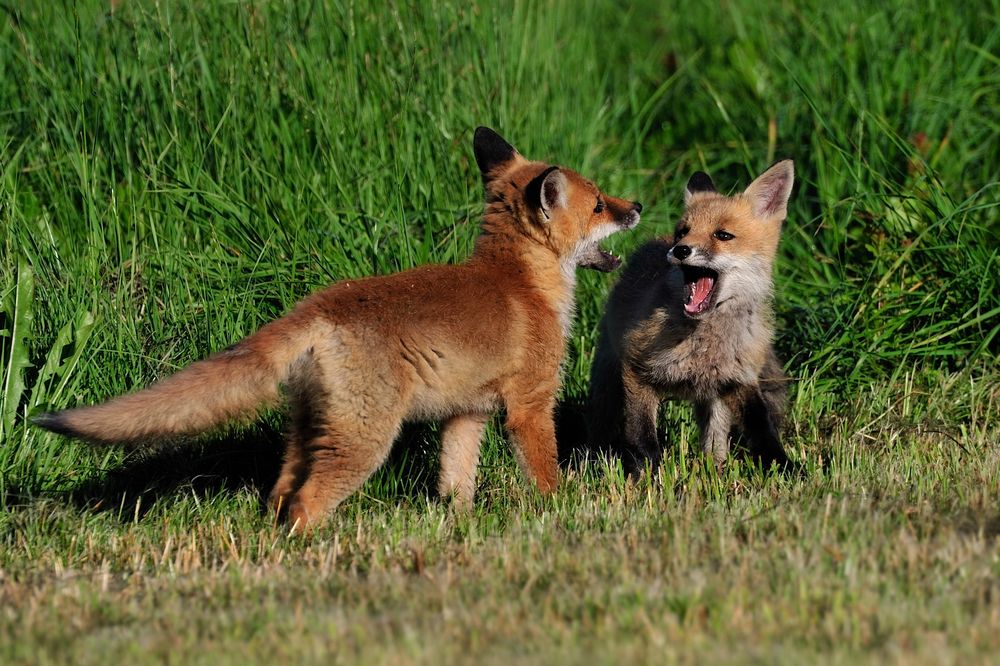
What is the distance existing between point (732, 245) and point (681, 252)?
35 cm

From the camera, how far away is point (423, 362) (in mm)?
5031

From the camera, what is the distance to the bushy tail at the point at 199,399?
171 inches

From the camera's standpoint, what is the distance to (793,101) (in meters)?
8.95

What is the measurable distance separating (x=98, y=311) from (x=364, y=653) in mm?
3287

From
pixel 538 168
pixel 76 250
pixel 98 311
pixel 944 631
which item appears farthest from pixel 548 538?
pixel 76 250

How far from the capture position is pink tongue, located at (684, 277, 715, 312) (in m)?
A: 5.85

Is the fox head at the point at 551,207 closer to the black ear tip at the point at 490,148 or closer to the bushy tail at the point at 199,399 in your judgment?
the black ear tip at the point at 490,148

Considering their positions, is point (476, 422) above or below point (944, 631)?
below

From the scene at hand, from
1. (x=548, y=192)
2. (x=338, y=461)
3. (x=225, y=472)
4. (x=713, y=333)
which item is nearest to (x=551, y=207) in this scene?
(x=548, y=192)

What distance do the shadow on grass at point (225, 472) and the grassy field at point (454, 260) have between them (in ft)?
0.07

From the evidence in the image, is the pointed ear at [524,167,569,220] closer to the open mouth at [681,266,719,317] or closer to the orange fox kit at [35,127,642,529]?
the orange fox kit at [35,127,642,529]

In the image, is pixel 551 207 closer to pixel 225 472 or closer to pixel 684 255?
pixel 684 255

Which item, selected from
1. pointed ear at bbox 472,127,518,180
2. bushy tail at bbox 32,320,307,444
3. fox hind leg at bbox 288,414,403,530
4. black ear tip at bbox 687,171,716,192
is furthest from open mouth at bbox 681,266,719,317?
bushy tail at bbox 32,320,307,444

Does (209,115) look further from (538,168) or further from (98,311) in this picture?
(538,168)
